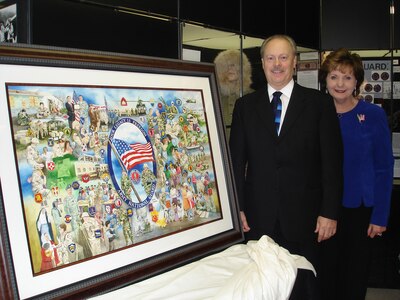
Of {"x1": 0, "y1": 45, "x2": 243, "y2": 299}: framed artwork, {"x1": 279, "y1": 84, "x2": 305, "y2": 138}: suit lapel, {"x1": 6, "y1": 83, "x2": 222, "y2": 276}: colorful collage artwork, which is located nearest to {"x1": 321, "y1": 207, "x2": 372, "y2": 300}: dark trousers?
{"x1": 279, "y1": 84, "x2": 305, "y2": 138}: suit lapel

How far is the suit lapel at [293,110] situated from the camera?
1913 millimetres

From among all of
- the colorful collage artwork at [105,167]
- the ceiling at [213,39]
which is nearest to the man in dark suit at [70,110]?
the colorful collage artwork at [105,167]

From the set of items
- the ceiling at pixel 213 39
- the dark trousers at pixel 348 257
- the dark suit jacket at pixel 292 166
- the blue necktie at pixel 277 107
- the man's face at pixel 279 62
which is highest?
the ceiling at pixel 213 39

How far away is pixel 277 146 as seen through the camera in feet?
6.26

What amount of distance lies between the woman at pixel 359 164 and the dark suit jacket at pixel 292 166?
414 millimetres

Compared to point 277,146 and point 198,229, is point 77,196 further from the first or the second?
point 277,146

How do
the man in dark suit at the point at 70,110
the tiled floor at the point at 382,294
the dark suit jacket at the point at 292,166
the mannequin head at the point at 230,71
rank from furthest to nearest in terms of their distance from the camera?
the tiled floor at the point at 382,294 < the mannequin head at the point at 230,71 < the dark suit jacket at the point at 292,166 < the man in dark suit at the point at 70,110

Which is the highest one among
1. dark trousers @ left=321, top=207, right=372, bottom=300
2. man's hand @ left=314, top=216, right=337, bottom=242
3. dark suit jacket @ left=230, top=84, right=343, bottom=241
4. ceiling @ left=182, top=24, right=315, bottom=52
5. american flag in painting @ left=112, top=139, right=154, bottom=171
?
ceiling @ left=182, top=24, right=315, bottom=52

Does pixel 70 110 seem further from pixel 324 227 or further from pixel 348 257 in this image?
pixel 348 257

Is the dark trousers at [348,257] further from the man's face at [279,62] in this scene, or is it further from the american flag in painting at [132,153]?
the american flag in painting at [132,153]

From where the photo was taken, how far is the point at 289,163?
1.90 m

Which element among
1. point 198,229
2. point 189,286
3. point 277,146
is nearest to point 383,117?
point 277,146

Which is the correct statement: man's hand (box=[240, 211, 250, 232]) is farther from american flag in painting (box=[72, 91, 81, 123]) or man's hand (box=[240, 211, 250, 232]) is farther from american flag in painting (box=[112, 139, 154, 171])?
american flag in painting (box=[72, 91, 81, 123])

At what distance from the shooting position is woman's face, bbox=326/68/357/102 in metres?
2.41
